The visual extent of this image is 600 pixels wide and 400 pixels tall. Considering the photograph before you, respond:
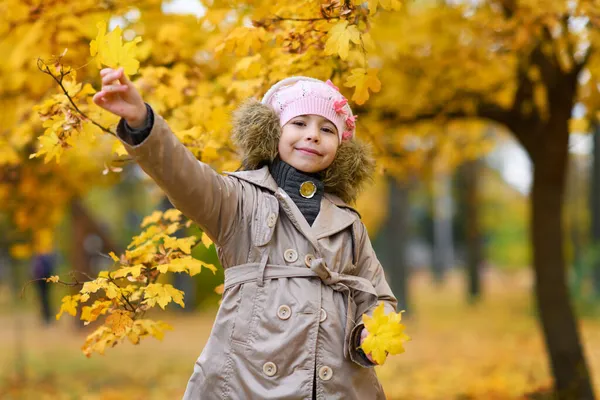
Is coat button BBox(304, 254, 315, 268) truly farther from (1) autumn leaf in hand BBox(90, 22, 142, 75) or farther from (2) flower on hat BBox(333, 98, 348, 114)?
(1) autumn leaf in hand BBox(90, 22, 142, 75)

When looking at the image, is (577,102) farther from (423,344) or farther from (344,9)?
(423,344)

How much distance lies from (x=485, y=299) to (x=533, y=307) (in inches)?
129

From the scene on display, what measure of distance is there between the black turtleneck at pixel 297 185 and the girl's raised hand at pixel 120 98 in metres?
0.64

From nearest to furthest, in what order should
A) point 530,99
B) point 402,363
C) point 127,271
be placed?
point 127,271
point 530,99
point 402,363

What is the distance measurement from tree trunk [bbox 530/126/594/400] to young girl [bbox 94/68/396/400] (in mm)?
3723

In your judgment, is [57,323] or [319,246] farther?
[57,323]

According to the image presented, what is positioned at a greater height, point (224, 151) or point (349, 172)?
point (224, 151)

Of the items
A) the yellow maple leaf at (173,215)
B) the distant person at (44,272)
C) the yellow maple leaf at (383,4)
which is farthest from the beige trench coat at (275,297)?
the distant person at (44,272)

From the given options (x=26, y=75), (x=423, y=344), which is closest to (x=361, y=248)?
(x=26, y=75)

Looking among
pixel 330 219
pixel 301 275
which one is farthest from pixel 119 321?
pixel 330 219

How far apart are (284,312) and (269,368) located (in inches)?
7.0

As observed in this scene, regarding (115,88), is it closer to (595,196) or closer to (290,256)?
(290,256)

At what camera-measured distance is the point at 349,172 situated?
8.51 feet

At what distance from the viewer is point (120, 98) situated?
6.34 feet
